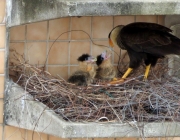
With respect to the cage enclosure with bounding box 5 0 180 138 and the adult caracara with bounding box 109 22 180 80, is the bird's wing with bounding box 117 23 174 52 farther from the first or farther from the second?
the cage enclosure with bounding box 5 0 180 138

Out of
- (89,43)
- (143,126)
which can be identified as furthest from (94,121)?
(89,43)

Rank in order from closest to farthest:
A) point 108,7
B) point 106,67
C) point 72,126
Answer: point 72,126
point 108,7
point 106,67

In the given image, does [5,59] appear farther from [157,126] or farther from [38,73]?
[157,126]

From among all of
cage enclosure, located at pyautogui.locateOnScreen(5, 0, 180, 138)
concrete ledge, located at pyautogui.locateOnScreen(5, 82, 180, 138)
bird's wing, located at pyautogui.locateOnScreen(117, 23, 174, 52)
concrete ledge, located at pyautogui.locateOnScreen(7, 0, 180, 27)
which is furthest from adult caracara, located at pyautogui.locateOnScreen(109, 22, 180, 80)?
concrete ledge, located at pyautogui.locateOnScreen(5, 82, 180, 138)

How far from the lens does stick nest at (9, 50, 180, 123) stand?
5.66 feet

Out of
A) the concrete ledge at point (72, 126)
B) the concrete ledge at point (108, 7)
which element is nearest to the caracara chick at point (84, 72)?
the concrete ledge at point (72, 126)

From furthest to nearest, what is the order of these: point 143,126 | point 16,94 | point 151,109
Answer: point 16,94 < point 151,109 < point 143,126

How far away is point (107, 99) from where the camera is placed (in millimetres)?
1792

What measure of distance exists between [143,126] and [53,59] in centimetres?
80

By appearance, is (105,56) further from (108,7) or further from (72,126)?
(72,126)

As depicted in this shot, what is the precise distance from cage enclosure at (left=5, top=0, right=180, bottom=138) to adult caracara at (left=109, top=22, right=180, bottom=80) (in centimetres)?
14

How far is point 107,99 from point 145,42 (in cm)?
41

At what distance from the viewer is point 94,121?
1673mm

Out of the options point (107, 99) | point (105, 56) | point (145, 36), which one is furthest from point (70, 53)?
point (107, 99)
